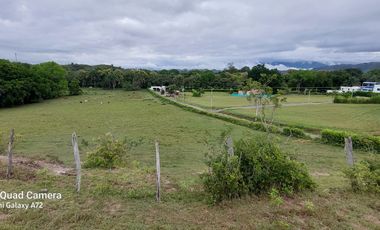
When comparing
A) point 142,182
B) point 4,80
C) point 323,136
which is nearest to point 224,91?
point 4,80

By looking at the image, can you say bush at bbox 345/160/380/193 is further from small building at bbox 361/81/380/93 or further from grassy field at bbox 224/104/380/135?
small building at bbox 361/81/380/93

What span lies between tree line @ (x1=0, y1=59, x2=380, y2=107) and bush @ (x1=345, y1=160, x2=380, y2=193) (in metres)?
34.4

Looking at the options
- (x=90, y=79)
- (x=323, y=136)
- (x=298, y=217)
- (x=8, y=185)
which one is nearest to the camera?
(x=298, y=217)

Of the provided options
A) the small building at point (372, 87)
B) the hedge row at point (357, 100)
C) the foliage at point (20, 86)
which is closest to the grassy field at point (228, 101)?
the hedge row at point (357, 100)

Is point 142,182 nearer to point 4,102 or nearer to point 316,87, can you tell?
Result: point 4,102

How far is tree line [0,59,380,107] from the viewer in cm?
4306

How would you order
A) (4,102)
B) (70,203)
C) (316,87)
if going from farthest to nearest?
(316,87) → (4,102) → (70,203)

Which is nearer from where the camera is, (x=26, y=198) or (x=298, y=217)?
(x=298, y=217)

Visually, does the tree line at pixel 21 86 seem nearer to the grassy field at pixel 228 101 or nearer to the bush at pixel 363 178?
the grassy field at pixel 228 101

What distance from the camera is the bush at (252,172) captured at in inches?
208

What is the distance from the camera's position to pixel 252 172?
5555mm

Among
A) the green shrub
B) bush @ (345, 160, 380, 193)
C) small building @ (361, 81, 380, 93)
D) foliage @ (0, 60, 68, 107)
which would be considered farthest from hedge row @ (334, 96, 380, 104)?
foliage @ (0, 60, 68, 107)

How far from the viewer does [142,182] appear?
6.57 metres

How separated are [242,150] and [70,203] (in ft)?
12.0
